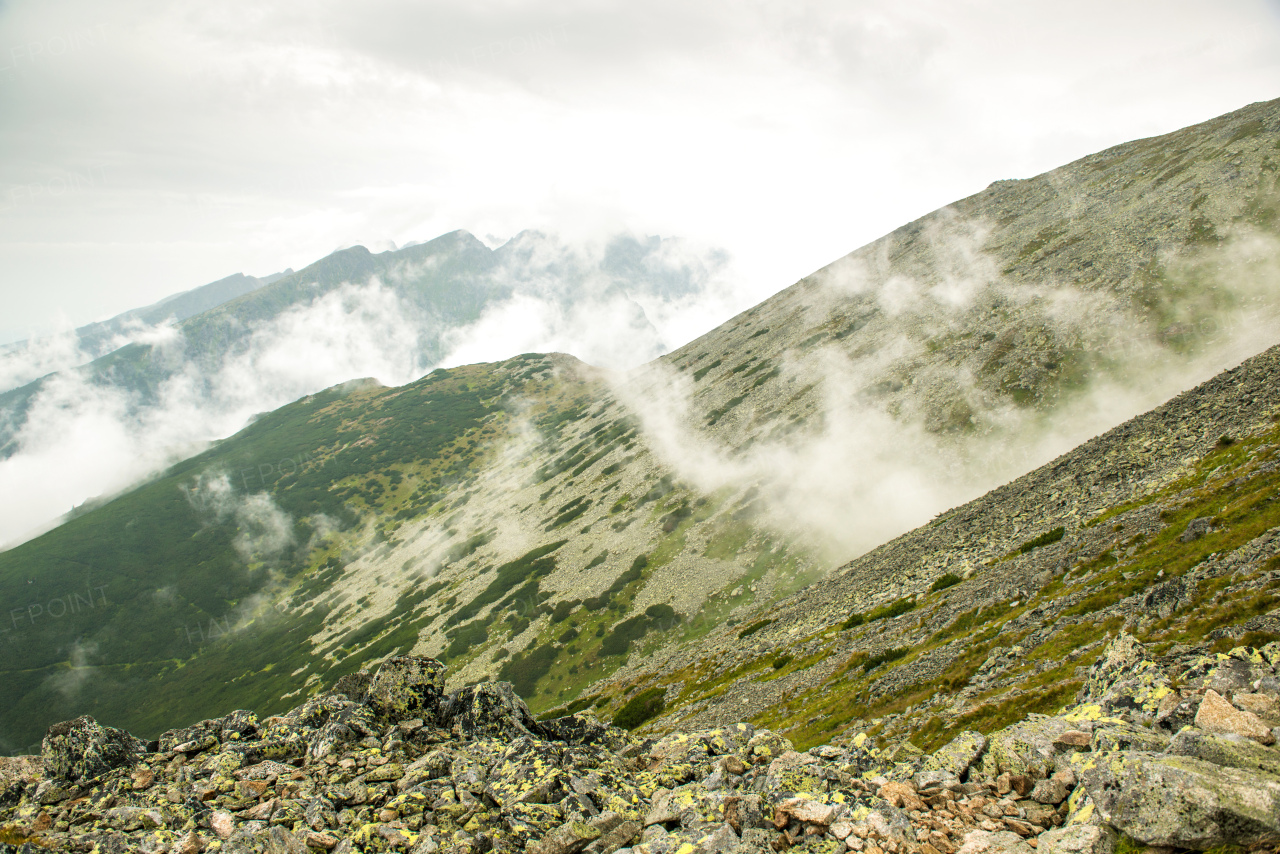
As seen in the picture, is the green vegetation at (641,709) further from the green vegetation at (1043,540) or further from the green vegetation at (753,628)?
the green vegetation at (1043,540)

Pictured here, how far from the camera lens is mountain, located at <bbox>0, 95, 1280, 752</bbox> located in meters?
33.6

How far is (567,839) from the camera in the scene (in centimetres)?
1348

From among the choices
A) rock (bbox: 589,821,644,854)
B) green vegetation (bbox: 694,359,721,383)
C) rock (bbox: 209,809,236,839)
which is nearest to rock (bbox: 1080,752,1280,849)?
rock (bbox: 589,821,644,854)

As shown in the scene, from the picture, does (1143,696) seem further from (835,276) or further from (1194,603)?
(835,276)

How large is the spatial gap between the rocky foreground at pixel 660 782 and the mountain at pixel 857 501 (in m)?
7.77

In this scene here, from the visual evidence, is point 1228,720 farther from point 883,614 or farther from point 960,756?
point 883,614

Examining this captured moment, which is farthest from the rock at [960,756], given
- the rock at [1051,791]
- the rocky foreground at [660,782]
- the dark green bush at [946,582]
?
the dark green bush at [946,582]

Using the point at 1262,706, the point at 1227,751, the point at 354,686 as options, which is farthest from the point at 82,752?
the point at 1262,706

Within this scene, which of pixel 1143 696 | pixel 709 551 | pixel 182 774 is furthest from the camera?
pixel 709 551

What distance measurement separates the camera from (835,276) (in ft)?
497

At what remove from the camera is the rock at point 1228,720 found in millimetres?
9473

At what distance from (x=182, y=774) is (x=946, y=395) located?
81.1m

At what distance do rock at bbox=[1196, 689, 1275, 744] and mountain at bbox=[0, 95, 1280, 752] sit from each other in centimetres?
890

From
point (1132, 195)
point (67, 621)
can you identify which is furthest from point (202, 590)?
point (1132, 195)
